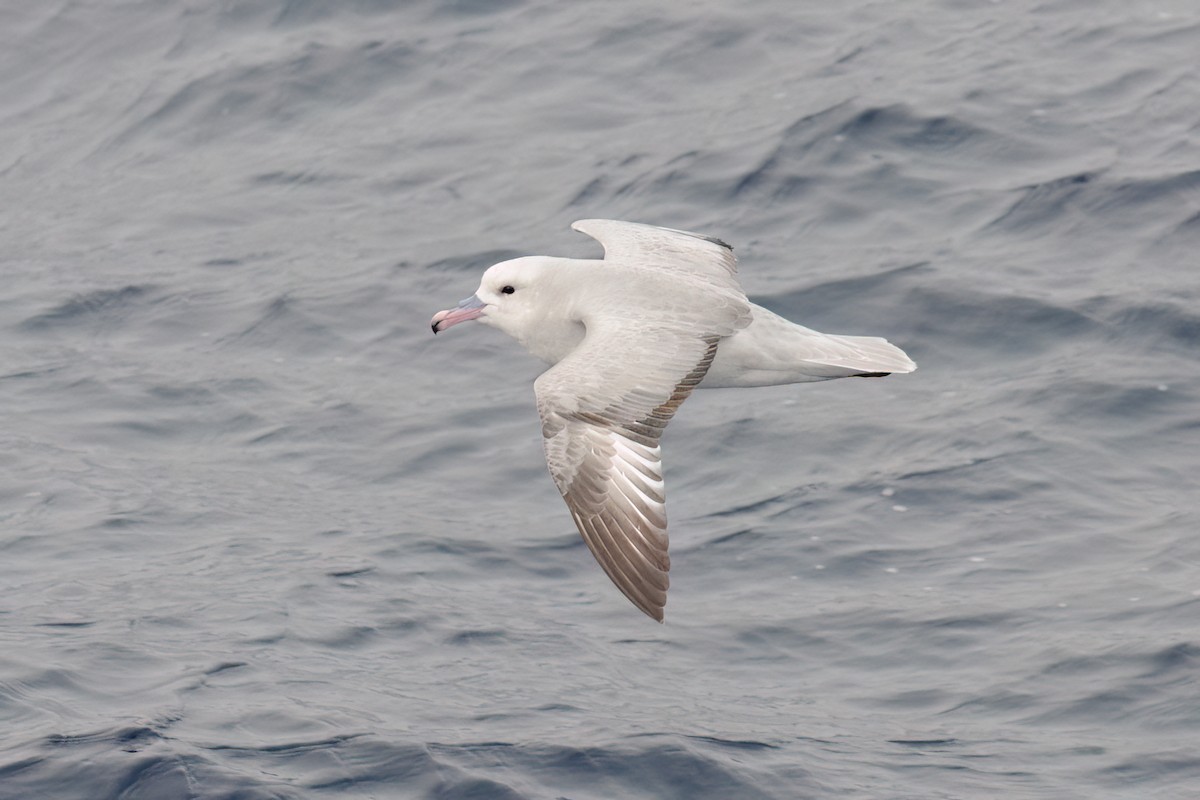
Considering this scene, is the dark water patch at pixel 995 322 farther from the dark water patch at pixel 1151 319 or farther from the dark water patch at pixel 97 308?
the dark water patch at pixel 97 308

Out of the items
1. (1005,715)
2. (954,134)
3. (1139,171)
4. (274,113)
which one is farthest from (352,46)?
(1005,715)

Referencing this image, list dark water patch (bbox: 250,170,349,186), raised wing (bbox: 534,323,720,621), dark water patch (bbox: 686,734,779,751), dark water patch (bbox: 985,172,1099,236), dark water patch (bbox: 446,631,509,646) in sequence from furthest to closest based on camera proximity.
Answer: dark water patch (bbox: 250,170,349,186) → dark water patch (bbox: 985,172,1099,236) → dark water patch (bbox: 446,631,509,646) → dark water patch (bbox: 686,734,779,751) → raised wing (bbox: 534,323,720,621)

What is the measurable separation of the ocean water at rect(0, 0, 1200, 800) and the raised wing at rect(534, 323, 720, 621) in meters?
1.29

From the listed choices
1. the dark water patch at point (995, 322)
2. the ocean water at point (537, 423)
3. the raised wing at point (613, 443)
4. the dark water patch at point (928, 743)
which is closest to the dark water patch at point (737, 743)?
the ocean water at point (537, 423)

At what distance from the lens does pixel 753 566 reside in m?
11.2

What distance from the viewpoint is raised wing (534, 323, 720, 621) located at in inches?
333

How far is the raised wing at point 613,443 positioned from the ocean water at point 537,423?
1.29 m

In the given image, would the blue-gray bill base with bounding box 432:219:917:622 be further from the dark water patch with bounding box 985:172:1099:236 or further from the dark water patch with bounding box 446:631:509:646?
the dark water patch with bounding box 985:172:1099:236

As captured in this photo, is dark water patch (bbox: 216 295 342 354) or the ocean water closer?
the ocean water

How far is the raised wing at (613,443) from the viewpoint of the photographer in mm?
8461

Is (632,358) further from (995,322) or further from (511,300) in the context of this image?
(995,322)

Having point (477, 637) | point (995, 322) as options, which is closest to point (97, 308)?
point (477, 637)

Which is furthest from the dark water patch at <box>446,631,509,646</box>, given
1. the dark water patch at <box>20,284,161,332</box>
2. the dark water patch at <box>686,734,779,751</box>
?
the dark water patch at <box>20,284,161,332</box>

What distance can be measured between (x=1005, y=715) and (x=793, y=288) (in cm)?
449
